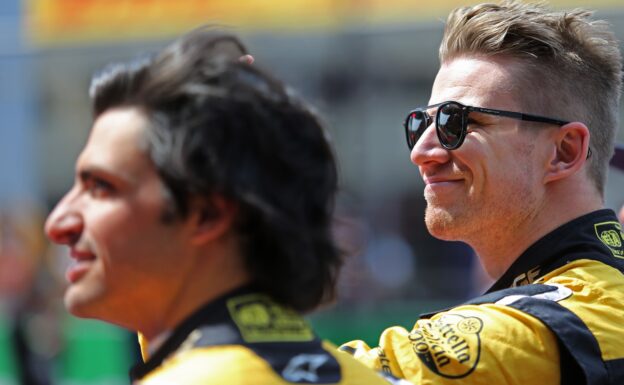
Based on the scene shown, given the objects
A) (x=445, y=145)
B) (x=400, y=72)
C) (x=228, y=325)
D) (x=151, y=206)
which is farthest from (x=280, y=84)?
(x=400, y=72)

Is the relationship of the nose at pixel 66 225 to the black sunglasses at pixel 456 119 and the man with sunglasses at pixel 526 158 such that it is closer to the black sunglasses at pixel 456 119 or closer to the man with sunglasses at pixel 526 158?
the man with sunglasses at pixel 526 158

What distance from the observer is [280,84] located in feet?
6.73

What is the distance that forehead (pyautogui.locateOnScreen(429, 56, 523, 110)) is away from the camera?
3047 mm

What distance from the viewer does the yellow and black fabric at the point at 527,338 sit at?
259 cm

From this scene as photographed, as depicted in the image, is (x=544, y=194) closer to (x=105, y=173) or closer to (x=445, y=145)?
(x=445, y=145)

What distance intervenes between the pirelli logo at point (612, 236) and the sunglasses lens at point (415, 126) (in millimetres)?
561

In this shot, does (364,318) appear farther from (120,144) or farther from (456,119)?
(120,144)

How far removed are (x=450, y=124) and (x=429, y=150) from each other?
0.35ft

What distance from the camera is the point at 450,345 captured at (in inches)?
103

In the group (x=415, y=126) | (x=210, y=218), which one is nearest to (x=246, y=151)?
(x=210, y=218)

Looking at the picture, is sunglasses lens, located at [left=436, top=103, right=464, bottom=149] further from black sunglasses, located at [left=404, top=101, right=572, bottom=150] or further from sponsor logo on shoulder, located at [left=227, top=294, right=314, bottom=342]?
sponsor logo on shoulder, located at [left=227, top=294, right=314, bottom=342]

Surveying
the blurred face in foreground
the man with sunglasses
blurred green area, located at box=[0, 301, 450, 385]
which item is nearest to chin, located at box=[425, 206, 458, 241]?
the man with sunglasses

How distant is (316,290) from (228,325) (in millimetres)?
220

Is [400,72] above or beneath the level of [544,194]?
beneath
